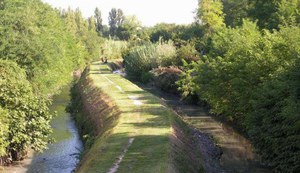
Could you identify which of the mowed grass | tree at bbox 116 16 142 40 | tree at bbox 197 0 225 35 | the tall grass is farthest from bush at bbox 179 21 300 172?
tree at bbox 116 16 142 40

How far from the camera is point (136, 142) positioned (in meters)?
20.5

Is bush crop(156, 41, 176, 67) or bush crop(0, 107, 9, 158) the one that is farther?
bush crop(156, 41, 176, 67)

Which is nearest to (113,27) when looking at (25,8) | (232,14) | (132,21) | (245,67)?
(132,21)

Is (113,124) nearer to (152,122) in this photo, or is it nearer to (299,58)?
(152,122)

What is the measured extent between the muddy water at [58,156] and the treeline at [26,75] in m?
0.96

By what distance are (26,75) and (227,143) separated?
22.6 meters

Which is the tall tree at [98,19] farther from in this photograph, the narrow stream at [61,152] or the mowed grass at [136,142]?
the mowed grass at [136,142]

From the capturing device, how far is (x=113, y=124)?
83.0 feet

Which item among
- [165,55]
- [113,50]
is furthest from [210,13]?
[113,50]

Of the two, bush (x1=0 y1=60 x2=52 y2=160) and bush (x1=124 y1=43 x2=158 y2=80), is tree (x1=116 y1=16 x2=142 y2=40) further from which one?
bush (x1=0 y1=60 x2=52 y2=160)

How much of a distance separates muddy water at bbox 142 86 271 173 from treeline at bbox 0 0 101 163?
10.4 metres

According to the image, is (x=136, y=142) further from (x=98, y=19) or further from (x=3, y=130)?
(x=98, y=19)

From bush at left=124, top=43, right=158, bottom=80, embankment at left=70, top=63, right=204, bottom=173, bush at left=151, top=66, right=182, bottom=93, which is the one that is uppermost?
bush at left=124, top=43, right=158, bottom=80

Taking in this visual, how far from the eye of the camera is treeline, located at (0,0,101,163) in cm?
2314
